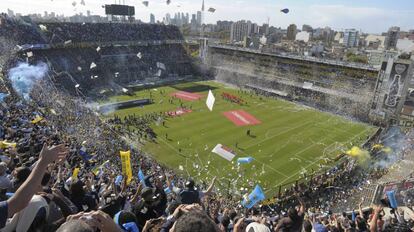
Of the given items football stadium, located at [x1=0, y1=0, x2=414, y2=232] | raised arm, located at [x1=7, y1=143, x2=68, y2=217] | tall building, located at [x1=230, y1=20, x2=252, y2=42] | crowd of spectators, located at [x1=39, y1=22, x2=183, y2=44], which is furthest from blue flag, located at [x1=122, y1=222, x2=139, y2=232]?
tall building, located at [x1=230, y1=20, x2=252, y2=42]

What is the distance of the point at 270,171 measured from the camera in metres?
25.6

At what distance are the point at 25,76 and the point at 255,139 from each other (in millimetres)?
25136

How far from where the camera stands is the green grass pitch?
987 inches

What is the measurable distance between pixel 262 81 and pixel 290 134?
2300cm

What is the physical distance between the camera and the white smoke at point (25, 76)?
1179 inches

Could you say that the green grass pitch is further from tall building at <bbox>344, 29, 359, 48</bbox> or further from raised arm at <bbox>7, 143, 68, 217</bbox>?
tall building at <bbox>344, 29, 359, 48</bbox>

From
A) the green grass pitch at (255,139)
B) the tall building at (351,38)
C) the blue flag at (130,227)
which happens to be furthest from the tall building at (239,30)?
the blue flag at (130,227)

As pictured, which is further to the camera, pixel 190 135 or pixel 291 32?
pixel 291 32

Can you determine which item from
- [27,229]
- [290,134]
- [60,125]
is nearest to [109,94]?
[60,125]

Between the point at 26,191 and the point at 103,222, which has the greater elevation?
the point at 26,191

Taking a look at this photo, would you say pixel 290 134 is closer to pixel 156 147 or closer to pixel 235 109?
pixel 235 109

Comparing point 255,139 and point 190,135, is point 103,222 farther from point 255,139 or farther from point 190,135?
point 255,139

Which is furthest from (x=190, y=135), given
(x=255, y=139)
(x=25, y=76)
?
(x=25, y=76)

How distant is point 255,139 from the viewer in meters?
32.0
